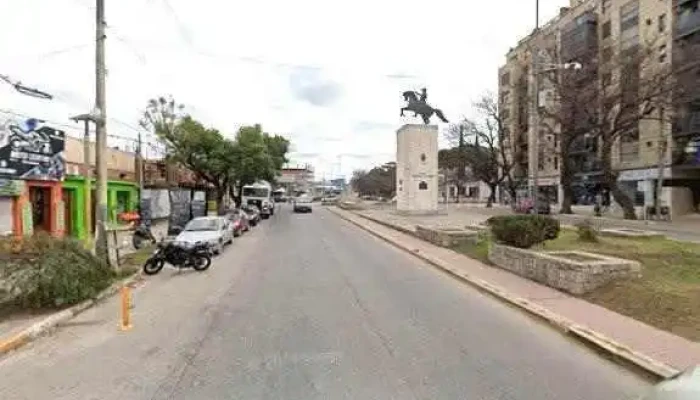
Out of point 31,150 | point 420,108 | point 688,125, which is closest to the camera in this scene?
point 31,150

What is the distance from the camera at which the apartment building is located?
4682 centimetres

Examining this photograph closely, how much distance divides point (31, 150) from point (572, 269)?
20243 mm

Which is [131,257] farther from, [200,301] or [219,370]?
[219,370]

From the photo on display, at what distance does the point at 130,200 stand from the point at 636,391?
1511 inches

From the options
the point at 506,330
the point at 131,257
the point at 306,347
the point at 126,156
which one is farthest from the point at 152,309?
the point at 126,156

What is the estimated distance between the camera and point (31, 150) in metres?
24.5

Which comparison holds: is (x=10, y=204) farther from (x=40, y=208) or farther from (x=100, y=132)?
(x=100, y=132)

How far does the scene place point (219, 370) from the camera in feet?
24.8

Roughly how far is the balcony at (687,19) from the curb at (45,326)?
4875cm

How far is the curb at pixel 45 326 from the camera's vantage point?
366 inches

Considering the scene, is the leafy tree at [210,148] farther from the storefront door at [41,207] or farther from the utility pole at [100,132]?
the utility pole at [100,132]

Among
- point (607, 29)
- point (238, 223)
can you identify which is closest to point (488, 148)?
point (607, 29)

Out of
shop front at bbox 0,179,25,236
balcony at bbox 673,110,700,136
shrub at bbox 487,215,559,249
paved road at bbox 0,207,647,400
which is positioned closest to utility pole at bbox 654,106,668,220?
balcony at bbox 673,110,700,136

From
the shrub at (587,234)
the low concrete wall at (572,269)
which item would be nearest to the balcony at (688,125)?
the shrub at (587,234)
